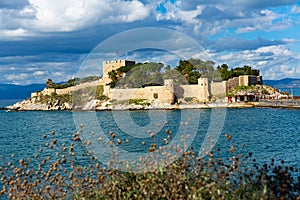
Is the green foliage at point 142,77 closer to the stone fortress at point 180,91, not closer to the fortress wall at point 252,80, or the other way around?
the stone fortress at point 180,91

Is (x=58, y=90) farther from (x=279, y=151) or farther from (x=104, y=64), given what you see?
(x=279, y=151)

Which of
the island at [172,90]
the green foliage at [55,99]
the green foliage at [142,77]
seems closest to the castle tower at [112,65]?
the island at [172,90]

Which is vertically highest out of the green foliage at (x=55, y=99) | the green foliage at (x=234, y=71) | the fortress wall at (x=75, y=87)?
the green foliage at (x=234, y=71)

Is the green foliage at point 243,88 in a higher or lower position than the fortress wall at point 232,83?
lower

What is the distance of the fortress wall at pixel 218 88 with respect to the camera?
171 ft

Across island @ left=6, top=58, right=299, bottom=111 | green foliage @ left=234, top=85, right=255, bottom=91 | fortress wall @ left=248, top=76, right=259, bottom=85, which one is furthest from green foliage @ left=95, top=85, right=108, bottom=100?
fortress wall @ left=248, top=76, right=259, bottom=85

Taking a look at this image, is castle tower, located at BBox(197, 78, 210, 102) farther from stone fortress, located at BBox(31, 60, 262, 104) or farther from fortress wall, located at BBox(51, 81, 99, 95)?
fortress wall, located at BBox(51, 81, 99, 95)

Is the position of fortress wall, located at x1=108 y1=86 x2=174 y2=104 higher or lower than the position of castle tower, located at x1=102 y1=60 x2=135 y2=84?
lower

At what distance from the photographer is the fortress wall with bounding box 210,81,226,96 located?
5206 cm

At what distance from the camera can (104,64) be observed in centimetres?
6662

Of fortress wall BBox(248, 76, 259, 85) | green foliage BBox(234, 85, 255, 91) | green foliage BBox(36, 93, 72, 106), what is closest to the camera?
green foliage BBox(234, 85, 255, 91)

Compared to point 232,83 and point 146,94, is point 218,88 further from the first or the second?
point 146,94

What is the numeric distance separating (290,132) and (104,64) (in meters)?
44.4

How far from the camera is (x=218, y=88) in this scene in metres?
52.8
